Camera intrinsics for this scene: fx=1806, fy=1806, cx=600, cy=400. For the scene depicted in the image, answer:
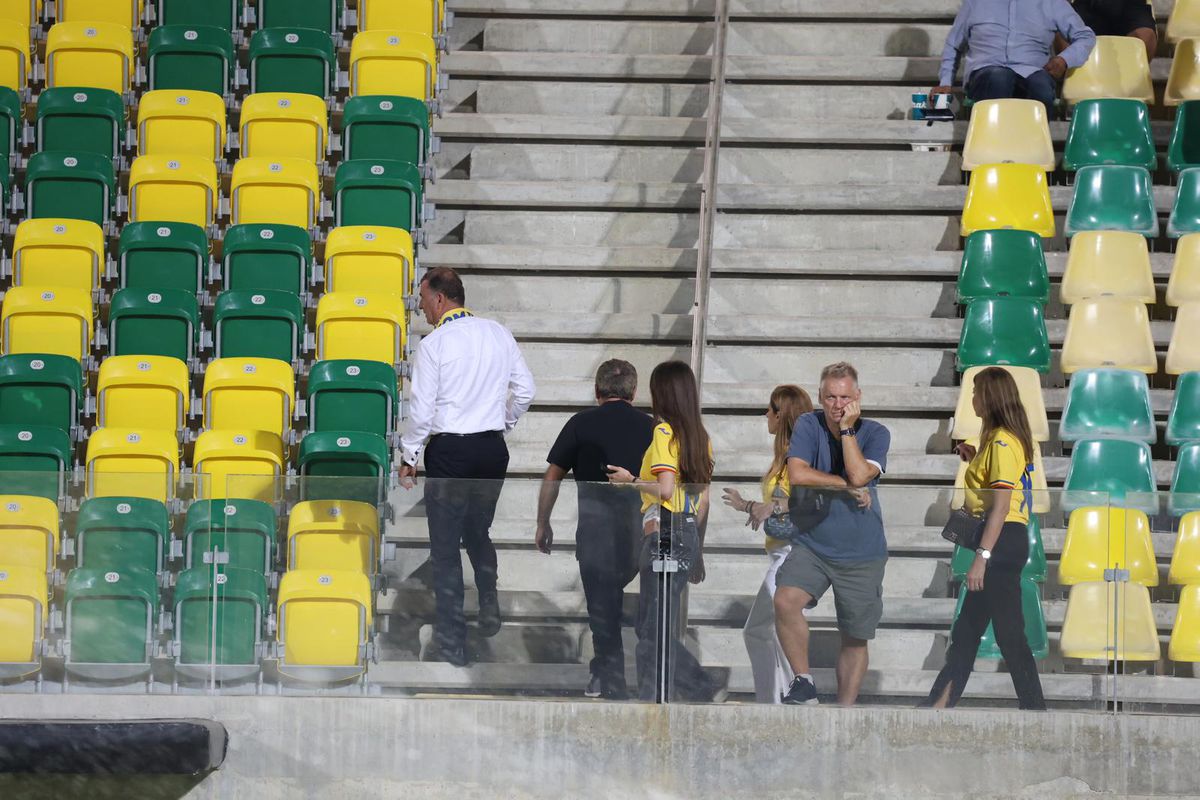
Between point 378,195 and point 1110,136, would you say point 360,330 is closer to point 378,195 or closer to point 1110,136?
point 378,195

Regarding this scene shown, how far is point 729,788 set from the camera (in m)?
6.01

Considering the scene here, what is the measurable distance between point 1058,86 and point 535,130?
9.25 ft

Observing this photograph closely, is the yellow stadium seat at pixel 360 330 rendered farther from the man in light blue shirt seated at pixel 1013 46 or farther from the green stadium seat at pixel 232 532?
the man in light blue shirt seated at pixel 1013 46

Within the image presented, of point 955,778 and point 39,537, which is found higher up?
point 39,537

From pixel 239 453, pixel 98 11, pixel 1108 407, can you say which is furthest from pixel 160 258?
pixel 1108 407

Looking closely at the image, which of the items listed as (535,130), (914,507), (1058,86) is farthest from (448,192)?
(914,507)

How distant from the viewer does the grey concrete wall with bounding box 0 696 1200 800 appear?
5973mm

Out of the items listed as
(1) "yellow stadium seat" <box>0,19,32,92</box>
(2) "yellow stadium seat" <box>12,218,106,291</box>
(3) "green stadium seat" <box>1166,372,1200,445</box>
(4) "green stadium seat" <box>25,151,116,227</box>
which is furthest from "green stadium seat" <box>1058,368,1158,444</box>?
(1) "yellow stadium seat" <box>0,19,32,92</box>

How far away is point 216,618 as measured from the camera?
5977 millimetres

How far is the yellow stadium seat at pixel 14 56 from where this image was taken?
9.70m

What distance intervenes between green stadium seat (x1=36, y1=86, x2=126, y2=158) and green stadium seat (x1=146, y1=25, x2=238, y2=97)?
41cm

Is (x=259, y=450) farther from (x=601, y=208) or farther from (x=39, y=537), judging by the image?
(x=601, y=208)

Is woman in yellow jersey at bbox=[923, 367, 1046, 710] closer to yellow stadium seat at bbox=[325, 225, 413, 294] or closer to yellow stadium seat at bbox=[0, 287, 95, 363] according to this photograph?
yellow stadium seat at bbox=[325, 225, 413, 294]

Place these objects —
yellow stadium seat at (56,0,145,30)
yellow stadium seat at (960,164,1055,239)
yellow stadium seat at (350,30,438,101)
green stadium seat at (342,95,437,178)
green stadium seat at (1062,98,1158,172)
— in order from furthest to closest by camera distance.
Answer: yellow stadium seat at (56,0,145,30) → yellow stadium seat at (350,30,438,101) → green stadium seat at (342,95,437,178) → green stadium seat at (1062,98,1158,172) → yellow stadium seat at (960,164,1055,239)
